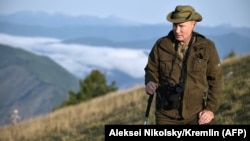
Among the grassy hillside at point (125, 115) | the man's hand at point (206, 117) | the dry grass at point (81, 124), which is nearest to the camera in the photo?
the man's hand at point (206, 117)

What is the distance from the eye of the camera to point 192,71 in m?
5.67

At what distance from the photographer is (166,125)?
575 centimetres

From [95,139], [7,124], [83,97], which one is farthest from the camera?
[83,97]

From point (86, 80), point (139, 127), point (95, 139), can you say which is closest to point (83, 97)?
point (86, 80)

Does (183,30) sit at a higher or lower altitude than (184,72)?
higher

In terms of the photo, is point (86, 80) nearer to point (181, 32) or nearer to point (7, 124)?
point (7, 124)

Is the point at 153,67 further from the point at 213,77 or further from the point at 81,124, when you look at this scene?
the point at 81,124

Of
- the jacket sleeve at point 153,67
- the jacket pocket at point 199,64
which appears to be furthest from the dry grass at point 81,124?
the jacket pocket at point 199,64

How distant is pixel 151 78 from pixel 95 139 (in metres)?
6.19

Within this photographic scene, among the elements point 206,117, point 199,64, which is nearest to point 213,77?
point 199,64

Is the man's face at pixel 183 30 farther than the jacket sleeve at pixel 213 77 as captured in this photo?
No

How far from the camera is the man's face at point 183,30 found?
5.55 metres

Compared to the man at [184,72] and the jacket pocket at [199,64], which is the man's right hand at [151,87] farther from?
the jacket pocket at [199,64]

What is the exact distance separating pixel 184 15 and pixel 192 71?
23.7 inches
